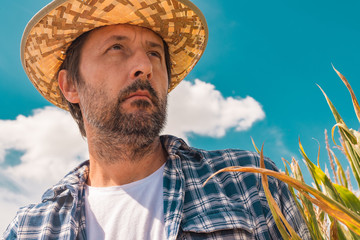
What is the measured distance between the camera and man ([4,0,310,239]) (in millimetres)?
1536

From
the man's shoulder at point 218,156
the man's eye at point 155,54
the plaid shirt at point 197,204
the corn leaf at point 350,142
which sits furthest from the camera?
the man's eye at point 155,54

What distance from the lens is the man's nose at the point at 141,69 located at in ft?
6.04

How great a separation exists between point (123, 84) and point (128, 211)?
66 cm

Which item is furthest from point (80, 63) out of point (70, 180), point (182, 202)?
point (182, 202)

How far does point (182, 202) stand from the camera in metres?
1.56

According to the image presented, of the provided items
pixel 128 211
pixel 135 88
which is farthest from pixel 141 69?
pixel 128 211

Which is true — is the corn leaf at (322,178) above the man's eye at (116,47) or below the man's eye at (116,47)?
below

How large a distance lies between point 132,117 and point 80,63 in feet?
1.82

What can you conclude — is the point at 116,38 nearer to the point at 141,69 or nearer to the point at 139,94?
the point at 141,69

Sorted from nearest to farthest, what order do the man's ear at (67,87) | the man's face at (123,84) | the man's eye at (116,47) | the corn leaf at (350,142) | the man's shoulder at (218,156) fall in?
1. the corn leaf at (350,142)
2. the man's shoulder at (218,156)
3. the man's face at (123,84)
4. the man's eye at (116,47)
5. the man's ear at (67,87)

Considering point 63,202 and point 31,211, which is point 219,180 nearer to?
point 63,202

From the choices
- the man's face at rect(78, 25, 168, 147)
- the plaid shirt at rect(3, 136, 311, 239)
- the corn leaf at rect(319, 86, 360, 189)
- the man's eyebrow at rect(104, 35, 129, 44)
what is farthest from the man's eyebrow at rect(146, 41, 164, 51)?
the corn leaf at rect(319, 86, 360, 189)


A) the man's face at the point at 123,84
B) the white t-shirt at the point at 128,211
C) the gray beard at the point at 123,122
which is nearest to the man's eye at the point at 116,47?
the man's face at the point at 123,84

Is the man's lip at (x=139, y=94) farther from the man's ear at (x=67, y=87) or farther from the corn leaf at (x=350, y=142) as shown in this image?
the corn leaf at (x=350, y=142)
